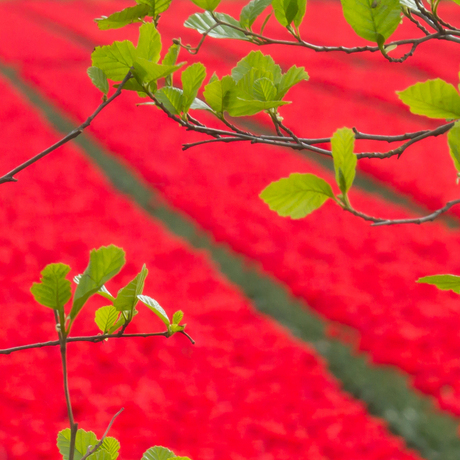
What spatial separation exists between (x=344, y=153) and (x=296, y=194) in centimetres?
A: 4

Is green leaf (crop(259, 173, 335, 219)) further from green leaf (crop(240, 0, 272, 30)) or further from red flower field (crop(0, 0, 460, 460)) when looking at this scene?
red flower field (crop(0, 0, 460, 460))

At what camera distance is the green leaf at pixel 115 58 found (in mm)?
257

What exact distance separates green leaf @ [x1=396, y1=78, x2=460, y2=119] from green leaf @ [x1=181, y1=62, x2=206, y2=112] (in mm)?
109

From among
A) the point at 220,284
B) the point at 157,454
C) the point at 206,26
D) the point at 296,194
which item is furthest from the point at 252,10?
the point at 220,284

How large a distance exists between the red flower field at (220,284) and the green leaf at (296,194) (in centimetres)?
70

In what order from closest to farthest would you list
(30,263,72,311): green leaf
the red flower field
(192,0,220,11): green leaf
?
(30,263,72,311): green leaf < (192,0,220,11): green leaf < the red flower field

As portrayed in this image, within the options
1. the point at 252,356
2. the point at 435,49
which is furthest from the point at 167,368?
the point at 435,49

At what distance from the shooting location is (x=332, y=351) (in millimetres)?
1135

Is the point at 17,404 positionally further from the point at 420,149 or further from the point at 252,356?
the point at 420,149

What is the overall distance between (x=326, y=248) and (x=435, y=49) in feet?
8.10

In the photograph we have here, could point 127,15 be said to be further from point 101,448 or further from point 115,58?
point 101,448

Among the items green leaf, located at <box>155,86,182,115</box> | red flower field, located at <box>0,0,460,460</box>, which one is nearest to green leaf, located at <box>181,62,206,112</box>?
green leaf, located at <box>155,86,182,115</box>

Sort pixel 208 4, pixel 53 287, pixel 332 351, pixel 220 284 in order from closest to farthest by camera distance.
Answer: pixel 53 287 → pixel 208 4 → pixel 332 351 → pixel 220 284

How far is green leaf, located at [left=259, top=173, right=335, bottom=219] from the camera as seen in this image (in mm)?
256
